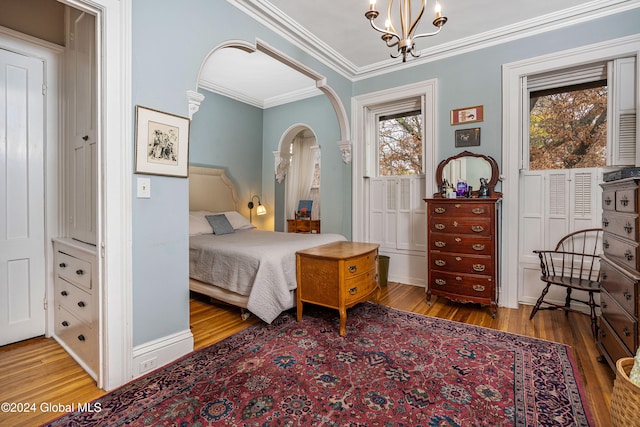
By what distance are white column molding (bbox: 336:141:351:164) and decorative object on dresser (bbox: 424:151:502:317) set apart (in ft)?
4.88

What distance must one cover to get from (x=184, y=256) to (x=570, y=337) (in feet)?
10.1

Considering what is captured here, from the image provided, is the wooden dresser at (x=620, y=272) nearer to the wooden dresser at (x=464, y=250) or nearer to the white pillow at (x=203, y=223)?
the wooden dresser at (x=464, y=250)

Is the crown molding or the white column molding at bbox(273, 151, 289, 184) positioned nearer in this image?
the crown molding

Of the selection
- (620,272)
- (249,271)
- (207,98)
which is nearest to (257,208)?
(207,98)

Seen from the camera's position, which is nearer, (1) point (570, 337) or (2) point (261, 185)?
(1) point (570, 337)

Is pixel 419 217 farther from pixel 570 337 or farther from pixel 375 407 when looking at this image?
pixel 375 407

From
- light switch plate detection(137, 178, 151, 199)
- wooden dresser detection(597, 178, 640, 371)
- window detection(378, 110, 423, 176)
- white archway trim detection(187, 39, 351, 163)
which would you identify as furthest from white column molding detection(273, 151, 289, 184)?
wooden dresser detection(597, 178, 640, 371)

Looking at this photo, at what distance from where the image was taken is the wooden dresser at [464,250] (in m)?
2.87

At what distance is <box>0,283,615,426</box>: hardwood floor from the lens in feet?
5.48

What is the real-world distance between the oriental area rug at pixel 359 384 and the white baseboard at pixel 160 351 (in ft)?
0.26

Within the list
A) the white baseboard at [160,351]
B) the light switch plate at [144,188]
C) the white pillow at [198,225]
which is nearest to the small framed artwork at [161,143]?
the light switch plate at [144,188]

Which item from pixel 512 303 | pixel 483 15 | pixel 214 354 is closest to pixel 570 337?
pixel 512 303

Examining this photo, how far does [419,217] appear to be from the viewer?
3922 mm

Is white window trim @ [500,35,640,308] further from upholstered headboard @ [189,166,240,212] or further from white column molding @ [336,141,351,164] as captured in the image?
upholstered headboard @ [189,166,240,212]
